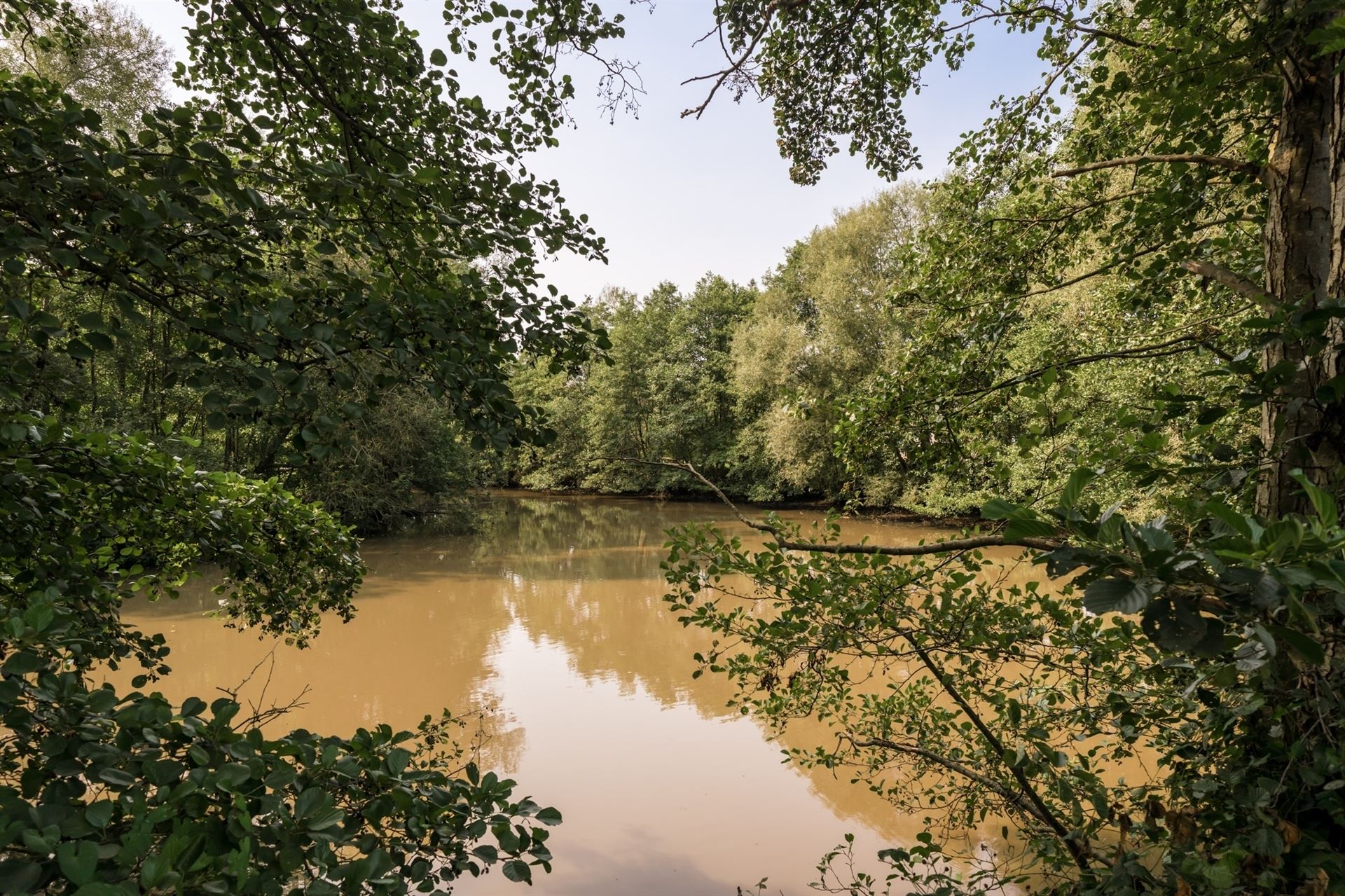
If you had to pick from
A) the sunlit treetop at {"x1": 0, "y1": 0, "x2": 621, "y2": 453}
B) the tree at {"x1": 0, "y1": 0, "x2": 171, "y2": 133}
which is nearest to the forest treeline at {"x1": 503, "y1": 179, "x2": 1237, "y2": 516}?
the sunlit treetop at {"x1": 0, "y1": 0, "x2": 621, "y2": 453}

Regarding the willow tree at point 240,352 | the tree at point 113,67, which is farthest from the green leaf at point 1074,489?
the tree at point 113,67

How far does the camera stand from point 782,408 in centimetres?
322

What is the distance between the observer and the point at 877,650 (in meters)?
2.15

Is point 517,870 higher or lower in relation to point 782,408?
lower

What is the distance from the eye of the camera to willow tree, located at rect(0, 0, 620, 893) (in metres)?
1.03

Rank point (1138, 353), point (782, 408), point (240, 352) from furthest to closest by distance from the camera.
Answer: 1. point (782, 408)
2. point (1138, 353)
3. point (240, 352)

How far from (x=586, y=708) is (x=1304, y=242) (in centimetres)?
691

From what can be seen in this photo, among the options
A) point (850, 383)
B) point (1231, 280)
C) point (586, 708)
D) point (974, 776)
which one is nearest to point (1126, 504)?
point (1231, 280)

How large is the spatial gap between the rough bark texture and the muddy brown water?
62.3 inches

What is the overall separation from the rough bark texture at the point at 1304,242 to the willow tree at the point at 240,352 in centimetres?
180

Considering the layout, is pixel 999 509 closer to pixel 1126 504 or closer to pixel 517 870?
pixel 517 870

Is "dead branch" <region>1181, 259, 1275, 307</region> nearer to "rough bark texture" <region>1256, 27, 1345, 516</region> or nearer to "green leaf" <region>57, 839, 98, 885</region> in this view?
"rough bark texture" <region>1256, 27, 1345, 516</region>

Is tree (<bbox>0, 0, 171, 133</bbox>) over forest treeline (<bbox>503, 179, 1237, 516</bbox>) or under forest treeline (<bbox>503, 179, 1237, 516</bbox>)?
over

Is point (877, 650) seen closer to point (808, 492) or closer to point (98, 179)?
point (98, 179)
